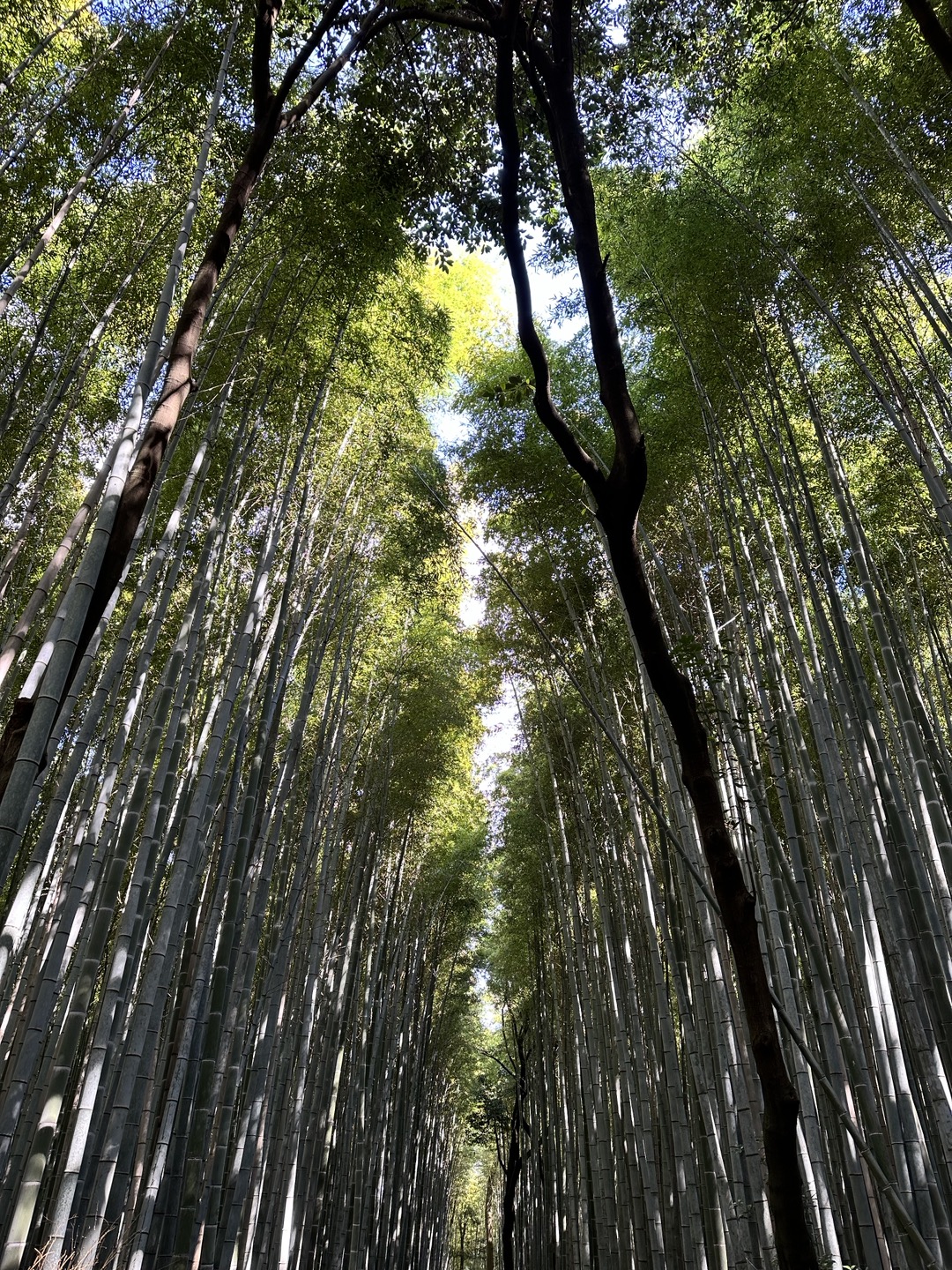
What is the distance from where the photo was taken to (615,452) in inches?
61.2

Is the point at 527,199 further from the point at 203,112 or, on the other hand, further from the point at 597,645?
the point at 597,645

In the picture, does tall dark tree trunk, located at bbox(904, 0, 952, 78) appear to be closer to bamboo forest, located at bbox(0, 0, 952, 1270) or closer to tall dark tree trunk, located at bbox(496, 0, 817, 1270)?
bamboo forest, located at bbox(0, 0, 952, 1270)

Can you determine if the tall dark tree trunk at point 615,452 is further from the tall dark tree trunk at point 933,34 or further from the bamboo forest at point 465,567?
the tall dark tree trunk at point 933,34

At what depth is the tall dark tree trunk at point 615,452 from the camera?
1337 millimetres

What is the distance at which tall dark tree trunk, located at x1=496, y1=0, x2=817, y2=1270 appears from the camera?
1.34 metres

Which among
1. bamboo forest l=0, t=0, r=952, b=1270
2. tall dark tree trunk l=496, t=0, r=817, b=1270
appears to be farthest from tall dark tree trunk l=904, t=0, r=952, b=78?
tall dark tree trunk l=496, t=0, r=817, b=1270

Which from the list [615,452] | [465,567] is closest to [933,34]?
[615,452]

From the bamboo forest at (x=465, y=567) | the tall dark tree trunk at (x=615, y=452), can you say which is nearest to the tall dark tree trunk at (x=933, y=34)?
the bamboo forest at (x=465, y=567)

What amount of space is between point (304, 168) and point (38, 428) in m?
1.76

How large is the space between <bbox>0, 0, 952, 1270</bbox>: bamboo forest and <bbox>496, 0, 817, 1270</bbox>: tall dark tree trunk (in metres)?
0.01

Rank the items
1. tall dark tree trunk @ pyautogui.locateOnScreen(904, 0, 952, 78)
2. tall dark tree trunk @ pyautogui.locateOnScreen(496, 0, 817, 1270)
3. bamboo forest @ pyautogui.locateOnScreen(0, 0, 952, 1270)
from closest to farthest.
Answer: tall dark tree trunk @ pyautogui.locateOnScreen(496, 0, 817, 1270) → tall dark tree trunk @ pyautogui.locateOnScreen(904, 0, 952, 78) → bamboo forest @ pyautogui.locateOnScreen(0, 0, 952, 1270)

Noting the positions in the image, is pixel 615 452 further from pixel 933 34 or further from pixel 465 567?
pixel 465 567

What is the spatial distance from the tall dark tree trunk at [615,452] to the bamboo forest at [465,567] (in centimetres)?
1

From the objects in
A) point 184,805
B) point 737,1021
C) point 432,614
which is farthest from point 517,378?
point 432,614
